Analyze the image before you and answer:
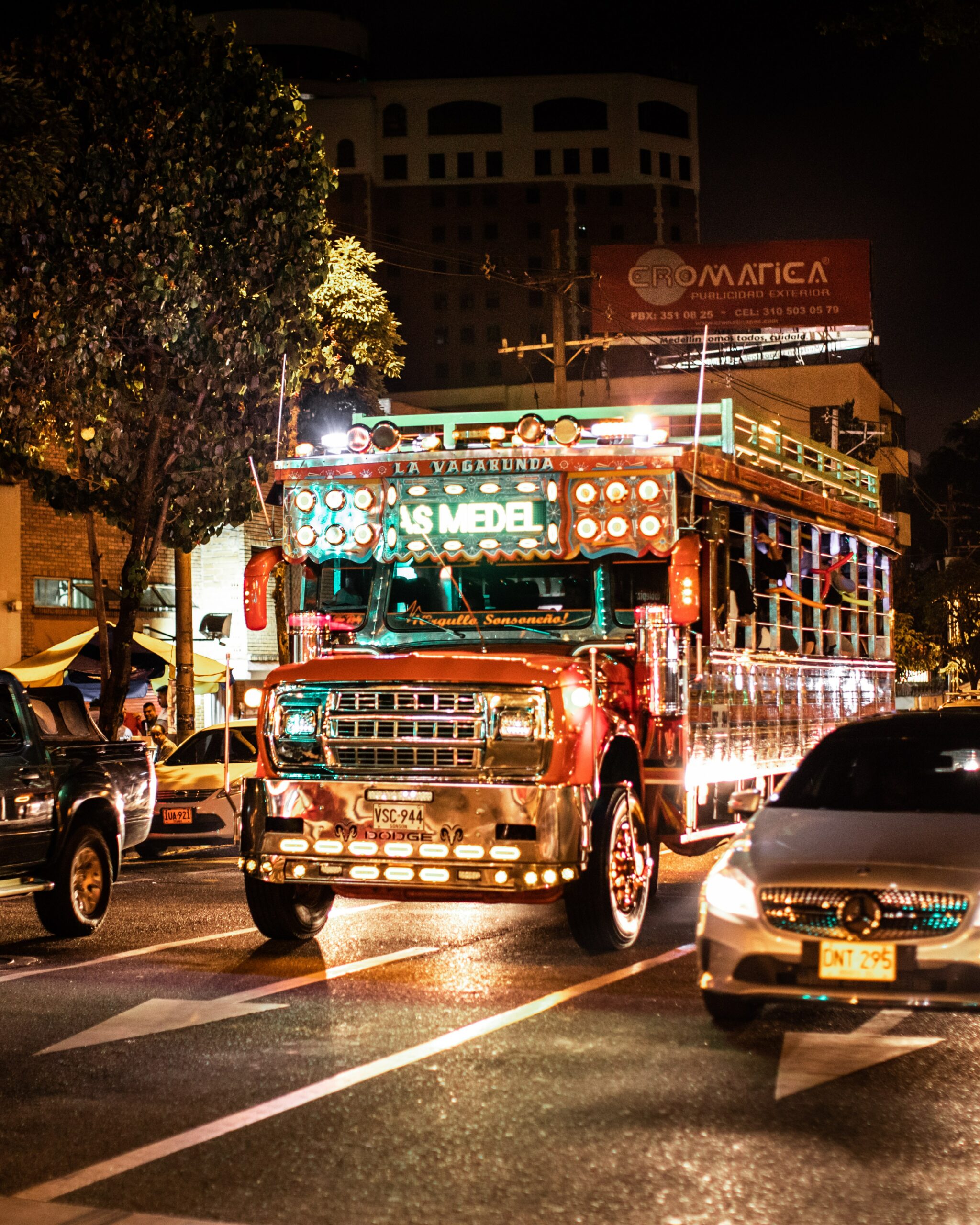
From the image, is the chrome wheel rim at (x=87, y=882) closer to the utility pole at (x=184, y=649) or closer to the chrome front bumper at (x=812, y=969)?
the chrome front bumper at (x=812, y=969)

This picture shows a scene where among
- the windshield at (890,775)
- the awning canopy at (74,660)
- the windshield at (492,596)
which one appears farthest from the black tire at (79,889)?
the awning canopy at (74,660)

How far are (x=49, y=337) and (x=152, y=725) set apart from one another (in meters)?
7.96

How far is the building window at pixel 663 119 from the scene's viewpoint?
10994 centimetres

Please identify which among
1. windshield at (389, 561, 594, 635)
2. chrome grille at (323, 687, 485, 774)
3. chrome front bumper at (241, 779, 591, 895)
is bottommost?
chrome front bumper at (241, 779, 591, 895)

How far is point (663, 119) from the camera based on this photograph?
365ft

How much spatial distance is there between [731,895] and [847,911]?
1.83 feet

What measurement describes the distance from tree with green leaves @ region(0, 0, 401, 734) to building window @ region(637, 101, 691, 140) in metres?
93.5

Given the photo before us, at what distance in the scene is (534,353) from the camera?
319 feet

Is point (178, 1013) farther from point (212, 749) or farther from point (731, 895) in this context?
point (212, 749)

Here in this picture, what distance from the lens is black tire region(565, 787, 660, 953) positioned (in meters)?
9.77

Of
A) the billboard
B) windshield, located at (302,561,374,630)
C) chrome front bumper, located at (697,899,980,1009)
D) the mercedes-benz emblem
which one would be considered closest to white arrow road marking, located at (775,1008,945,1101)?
chrome front bumper, located at (697,899,980,1009)

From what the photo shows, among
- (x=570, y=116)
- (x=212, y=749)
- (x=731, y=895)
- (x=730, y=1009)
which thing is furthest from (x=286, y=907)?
(x=570, y=116)

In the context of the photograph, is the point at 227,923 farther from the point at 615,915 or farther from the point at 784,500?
the point at 784,500

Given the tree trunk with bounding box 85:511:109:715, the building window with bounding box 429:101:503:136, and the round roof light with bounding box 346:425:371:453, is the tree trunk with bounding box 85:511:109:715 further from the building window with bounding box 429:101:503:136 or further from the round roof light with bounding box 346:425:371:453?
the building window with bounding box 429:101:503:136
